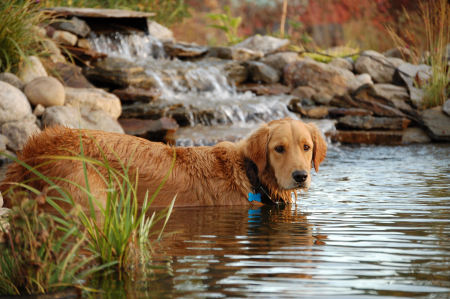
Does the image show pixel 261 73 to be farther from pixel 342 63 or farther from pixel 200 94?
pixel 342 63

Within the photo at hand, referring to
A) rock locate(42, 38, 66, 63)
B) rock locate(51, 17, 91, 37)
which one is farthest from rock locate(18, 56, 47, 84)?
rock locate(51, 17, 91, 37)

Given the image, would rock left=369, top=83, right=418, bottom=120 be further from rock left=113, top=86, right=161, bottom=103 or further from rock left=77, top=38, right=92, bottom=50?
rock left=77, top=38, right=92, bottom=50

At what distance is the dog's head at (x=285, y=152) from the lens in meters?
5.36

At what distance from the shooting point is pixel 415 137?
12.1 meters

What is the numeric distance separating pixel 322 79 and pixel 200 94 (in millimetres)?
3204

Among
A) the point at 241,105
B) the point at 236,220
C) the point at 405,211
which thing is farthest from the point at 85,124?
the point at 405,211

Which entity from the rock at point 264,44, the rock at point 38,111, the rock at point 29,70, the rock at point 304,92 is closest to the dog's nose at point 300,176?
the rock at point 38,111

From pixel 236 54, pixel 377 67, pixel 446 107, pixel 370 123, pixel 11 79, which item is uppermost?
pixel 236 54

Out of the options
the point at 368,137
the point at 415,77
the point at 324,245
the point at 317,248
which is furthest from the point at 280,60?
the point at 317,248

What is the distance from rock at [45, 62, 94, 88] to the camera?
39.3 feet

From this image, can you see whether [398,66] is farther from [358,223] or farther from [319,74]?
[358,223]

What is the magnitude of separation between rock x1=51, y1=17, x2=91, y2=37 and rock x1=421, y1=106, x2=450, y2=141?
8.69 m

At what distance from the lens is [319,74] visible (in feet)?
49.6

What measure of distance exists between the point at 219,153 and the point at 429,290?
10.7 feet
